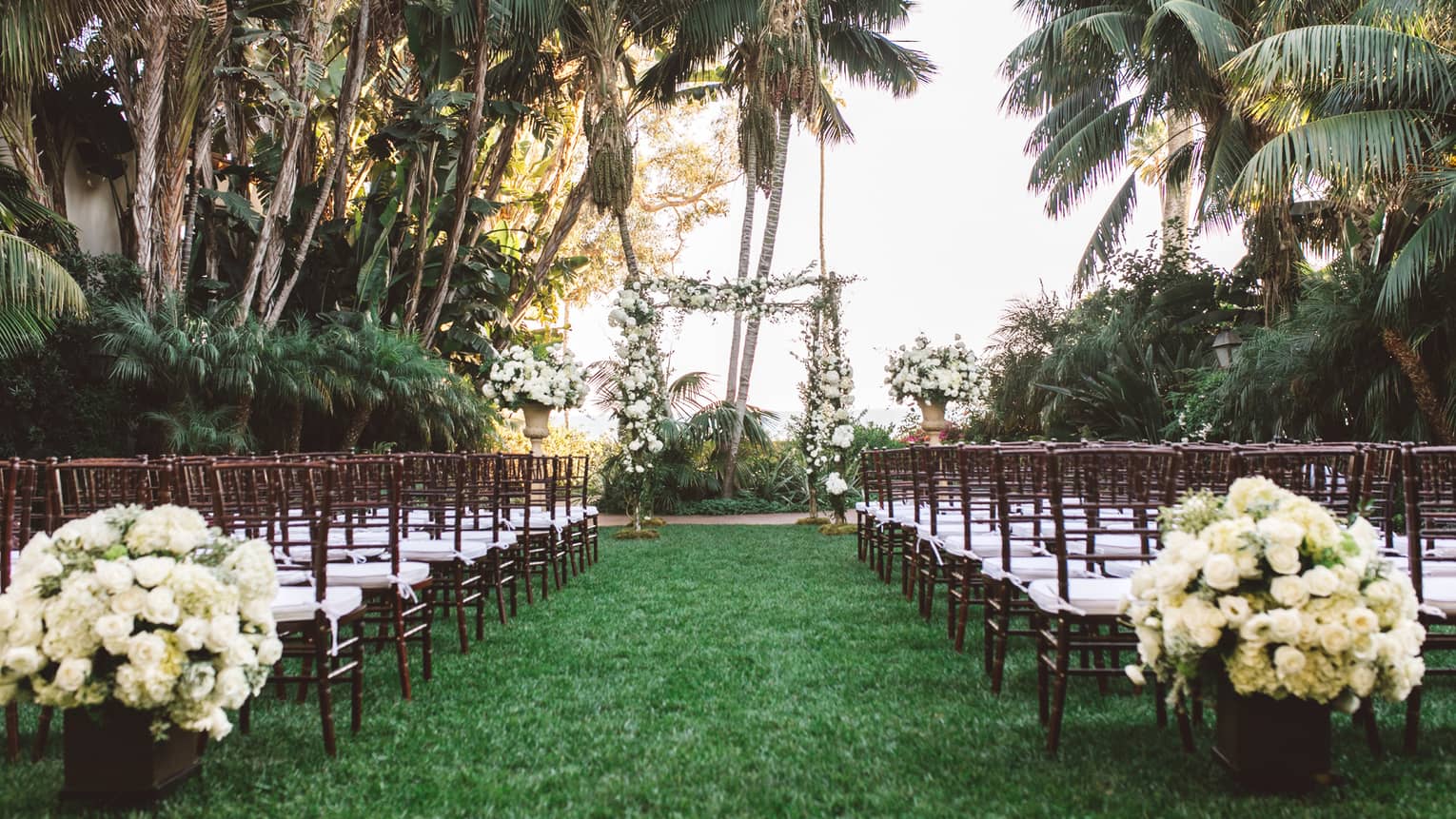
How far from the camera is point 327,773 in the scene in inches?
106

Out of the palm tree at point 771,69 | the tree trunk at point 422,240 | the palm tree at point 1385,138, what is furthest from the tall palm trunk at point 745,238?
the palm tree at point 1385,138

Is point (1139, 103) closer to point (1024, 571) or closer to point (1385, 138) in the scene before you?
point (1385, 138)

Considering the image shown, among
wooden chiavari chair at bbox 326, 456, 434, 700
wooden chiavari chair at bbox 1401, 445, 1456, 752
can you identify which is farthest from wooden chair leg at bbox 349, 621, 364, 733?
wooden chiavari chair at bbox 1401, 445, 1456, 752

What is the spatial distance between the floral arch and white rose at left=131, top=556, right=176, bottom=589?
24.6ft

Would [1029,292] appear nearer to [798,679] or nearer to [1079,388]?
[1079,388]

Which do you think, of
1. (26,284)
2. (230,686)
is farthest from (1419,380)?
(26,284)

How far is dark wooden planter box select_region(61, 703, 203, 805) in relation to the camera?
230 cm

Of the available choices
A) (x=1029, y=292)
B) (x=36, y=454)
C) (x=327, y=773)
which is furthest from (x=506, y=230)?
(x=327, y=773)

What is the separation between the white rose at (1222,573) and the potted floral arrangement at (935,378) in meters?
7.38

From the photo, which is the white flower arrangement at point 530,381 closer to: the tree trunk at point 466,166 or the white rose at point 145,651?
the tree trunk at point 466,166

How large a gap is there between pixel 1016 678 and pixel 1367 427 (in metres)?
5.97

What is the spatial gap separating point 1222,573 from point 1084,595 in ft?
2.24

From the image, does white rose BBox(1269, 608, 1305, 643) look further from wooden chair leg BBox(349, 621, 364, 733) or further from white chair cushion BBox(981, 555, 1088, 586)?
wooden chair leg BBox(349, 621, 364, 733)

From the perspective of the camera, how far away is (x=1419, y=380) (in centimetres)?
705
